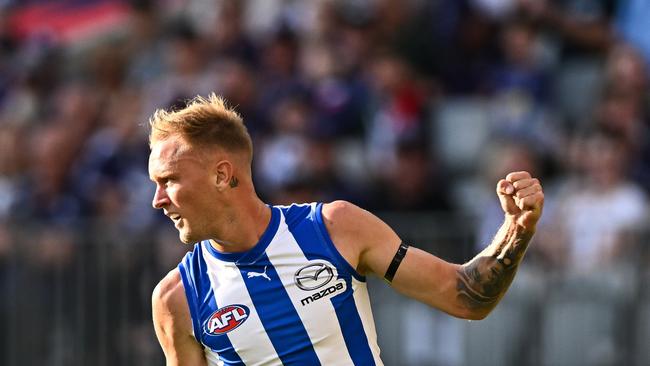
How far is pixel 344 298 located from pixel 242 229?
538 mm

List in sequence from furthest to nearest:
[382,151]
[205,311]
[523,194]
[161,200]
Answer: [382,151] < [205,311] < [161,200] < [523,194]

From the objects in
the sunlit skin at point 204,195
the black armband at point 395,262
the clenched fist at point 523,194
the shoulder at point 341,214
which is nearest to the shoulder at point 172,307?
the sunlit skin at point 204,195

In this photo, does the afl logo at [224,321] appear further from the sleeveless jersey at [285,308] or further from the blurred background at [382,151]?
the blurred background at [382,151]

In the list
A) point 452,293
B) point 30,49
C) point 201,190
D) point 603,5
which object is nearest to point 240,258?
point 201,190

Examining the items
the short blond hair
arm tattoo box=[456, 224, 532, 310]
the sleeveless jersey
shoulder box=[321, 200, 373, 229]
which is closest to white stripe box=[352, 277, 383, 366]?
the sleeveless jersey

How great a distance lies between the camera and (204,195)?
5.68 m

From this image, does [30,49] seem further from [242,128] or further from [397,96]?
[242,128]

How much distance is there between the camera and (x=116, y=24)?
14992 mm

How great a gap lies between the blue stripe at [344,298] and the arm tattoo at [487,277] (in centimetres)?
46

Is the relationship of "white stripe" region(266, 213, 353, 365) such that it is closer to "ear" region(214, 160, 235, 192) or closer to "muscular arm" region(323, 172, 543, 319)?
"muscular arm" region(323, 172, 543, 319)

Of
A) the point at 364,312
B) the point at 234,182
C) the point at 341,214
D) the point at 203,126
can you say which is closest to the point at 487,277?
the point at 364,312

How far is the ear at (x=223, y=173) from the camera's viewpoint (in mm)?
5730

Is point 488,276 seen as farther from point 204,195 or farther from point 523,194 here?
point 204,195

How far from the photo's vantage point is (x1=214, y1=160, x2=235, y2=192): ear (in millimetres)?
5730
